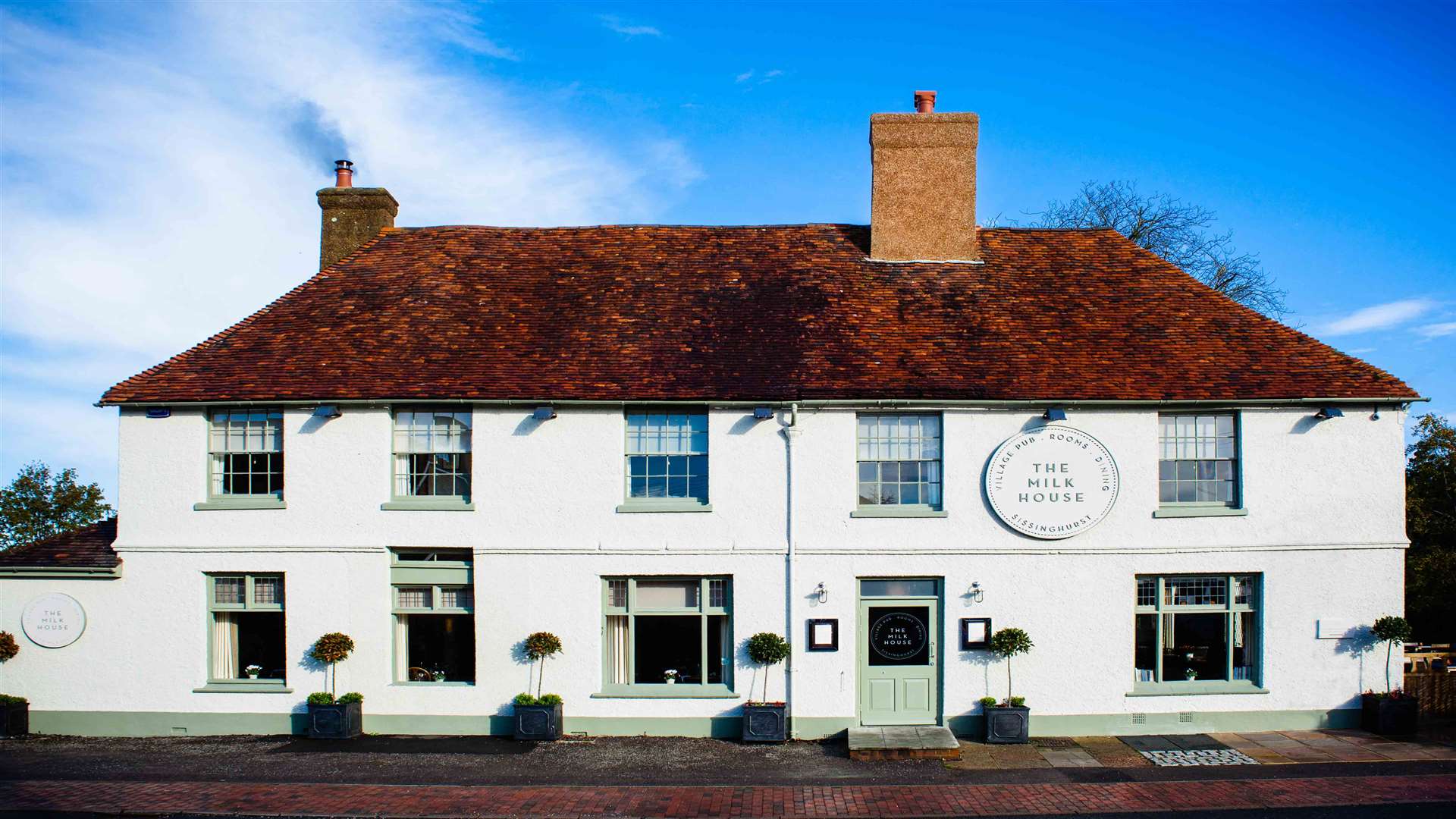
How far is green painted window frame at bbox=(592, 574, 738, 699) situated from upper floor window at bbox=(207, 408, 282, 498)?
579cm

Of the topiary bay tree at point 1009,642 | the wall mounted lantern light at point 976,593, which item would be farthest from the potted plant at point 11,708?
the topiary bay tree at point 1009,642

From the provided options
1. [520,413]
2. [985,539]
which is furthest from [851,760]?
[520,413]

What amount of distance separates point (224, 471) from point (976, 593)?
482 inches

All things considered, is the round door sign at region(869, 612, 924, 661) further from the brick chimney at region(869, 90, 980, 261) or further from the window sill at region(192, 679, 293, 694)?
the window sill at region(192, 679, 293, 694)

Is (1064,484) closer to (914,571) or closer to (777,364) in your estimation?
(914,571)

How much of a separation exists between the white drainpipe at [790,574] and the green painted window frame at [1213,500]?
5.71 metres

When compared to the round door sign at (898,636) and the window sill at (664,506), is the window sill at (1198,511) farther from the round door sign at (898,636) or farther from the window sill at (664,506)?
the window sill at (664,506)

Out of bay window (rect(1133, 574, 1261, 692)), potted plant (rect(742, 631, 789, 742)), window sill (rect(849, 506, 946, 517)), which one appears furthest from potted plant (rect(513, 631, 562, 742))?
bay window (rect(1133, 574, 1261, 692))

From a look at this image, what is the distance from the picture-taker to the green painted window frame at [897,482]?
1514 cm

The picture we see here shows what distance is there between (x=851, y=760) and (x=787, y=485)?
13.5ft

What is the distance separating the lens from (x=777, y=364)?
51.8 ft

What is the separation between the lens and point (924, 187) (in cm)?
1858

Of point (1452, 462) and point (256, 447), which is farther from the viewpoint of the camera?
point (1452, 462)

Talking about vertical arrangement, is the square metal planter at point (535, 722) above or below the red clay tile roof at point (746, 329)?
below
